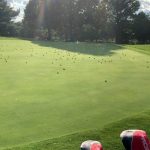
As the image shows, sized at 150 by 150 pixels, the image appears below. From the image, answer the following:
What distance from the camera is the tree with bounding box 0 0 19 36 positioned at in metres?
60.1

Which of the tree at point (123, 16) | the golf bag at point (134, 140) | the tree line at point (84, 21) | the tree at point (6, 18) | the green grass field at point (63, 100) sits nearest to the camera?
the golf bag at point (134, 140)

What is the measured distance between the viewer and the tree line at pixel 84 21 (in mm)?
57875

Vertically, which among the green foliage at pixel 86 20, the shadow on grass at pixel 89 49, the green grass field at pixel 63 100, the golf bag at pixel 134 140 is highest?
the green foliage at pixel 86 20

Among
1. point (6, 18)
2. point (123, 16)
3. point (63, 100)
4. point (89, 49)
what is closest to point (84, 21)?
point (123, 16)

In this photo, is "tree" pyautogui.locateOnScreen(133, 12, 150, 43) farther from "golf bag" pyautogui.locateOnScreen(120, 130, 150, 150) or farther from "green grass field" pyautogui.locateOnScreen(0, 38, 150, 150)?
"golf bag" pyautogui.locateOnScreen(120, 130, 150, 150)

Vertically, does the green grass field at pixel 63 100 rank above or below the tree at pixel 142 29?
below

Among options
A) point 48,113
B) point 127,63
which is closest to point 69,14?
point 127,63

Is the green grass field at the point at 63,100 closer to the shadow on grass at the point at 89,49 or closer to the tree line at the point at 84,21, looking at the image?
the shadow on grass at the point at 89,49

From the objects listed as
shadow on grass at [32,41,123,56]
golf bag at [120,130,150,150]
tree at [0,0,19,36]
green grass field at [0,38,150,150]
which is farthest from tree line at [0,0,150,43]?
golf bag at [120,130,150,150]

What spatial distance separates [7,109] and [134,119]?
7.25ft

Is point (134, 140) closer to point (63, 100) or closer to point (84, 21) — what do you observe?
point (63, 100)

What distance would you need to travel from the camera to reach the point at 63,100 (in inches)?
331

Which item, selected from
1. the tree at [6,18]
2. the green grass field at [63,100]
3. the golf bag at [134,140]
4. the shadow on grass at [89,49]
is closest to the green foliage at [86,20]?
the tree at [6,18]

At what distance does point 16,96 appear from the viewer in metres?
8.71
